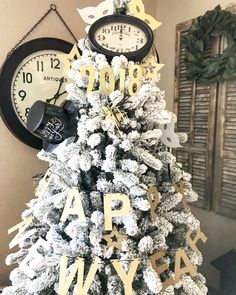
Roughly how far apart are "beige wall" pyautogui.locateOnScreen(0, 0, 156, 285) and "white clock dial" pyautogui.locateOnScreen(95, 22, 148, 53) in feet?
1.99

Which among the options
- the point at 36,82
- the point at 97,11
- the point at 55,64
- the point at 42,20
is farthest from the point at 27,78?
the point at 97,11

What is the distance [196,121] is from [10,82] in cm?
85

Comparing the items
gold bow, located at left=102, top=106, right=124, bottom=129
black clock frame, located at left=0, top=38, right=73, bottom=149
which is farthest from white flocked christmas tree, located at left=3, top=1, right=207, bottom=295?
black clock frame, located at left=0, top=38, right=73, bottom=149

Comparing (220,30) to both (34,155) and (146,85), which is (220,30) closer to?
(146,85)

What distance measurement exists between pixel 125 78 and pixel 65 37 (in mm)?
764

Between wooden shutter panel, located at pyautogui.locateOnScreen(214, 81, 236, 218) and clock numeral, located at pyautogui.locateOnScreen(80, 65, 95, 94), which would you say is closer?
clock numeral, located at pyautogui.locateOnScreen(80, 65, 95, 94)

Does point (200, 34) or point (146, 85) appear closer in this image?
point (146, 85)

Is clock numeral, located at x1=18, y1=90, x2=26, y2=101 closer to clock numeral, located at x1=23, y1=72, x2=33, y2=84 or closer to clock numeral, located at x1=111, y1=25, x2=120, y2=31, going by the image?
clock numeral, located at x1=23, y1=72, x2=33, y2=84

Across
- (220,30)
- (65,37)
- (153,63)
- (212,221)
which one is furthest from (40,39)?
(212,221)

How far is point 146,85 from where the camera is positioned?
87cm

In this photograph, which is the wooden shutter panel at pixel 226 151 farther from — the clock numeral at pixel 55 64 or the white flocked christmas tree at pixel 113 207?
the clock numeral at pixel 55 64

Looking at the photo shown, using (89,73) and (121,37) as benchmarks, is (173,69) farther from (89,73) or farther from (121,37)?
(89,73)

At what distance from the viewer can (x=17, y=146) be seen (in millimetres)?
1450

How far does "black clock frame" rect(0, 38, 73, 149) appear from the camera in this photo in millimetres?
1358
